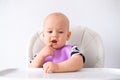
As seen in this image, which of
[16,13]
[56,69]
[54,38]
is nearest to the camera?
[56,69]

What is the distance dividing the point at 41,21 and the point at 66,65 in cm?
70

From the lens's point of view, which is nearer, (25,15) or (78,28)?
(78,28)

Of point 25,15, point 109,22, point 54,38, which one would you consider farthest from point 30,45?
point 109,22

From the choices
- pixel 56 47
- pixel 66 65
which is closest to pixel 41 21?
pixel 56 47

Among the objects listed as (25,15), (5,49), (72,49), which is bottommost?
(5,49)

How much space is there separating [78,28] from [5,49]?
60 centimetres

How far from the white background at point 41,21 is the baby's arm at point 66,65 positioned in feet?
1.86

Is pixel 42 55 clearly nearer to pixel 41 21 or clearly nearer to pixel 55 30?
pixel 55 30

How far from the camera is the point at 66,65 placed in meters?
0.79

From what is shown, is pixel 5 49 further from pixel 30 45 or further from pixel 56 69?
pixel 56 69

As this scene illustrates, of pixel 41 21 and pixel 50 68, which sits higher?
pixel 41 21

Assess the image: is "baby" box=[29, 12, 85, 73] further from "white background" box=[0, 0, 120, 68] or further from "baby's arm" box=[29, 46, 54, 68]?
"white background" box=[0, 0, 120, 68]

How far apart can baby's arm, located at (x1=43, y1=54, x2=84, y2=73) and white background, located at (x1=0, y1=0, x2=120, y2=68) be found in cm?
57

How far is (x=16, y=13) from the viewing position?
1.48 metres
